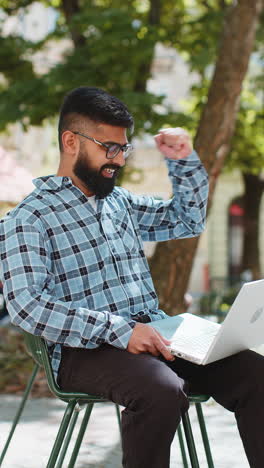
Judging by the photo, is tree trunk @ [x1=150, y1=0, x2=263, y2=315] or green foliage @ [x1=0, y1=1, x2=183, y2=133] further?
green foliage @ [x1=0, y1=1, x2=183, y2=133]

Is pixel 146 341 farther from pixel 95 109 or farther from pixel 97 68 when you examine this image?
pixel 97 68

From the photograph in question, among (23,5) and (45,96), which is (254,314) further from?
(23,5)

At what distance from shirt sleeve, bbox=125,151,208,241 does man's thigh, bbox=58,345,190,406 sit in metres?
0.81

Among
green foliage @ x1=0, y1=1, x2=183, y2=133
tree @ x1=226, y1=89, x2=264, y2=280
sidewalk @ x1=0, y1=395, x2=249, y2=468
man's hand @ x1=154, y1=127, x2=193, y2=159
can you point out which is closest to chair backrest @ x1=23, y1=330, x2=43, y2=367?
man's hand @ x1=154, y1=127, x2=193, y2=159

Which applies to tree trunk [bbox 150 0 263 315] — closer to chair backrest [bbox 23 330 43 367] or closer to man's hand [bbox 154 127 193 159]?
man's hand [bbox 154 127 193 159]

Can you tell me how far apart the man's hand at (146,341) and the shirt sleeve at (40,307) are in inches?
0.8

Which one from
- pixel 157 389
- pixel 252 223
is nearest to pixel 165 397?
pixel 157 389

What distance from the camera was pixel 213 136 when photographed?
6125mm

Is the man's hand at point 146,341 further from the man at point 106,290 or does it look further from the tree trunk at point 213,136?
the tree trunk at point 213,136

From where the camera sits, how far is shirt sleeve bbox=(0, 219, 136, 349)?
98.0 inches

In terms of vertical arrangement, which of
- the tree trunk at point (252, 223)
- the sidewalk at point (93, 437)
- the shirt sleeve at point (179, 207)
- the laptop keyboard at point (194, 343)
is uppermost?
the shirt sleeve at point (179, 207)

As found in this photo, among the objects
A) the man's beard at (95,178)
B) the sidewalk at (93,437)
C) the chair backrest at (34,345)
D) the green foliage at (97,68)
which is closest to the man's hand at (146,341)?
the chair backrest at (34,345)

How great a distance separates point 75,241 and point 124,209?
14.7 inches

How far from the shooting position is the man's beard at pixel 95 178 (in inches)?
110
